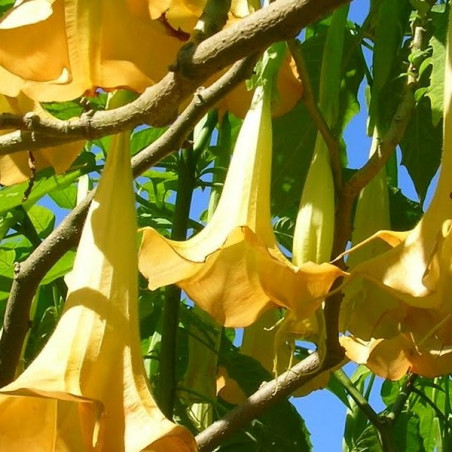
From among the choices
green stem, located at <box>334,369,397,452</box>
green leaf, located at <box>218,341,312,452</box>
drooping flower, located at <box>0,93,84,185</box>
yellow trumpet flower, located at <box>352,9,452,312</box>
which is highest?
drooping flower, located at <box>0,93,84,185</box>

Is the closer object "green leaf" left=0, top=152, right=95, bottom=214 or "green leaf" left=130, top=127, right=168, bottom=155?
"green leaf" left=0, top=152, right=95, bottom=214

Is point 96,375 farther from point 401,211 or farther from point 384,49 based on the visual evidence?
point 401,211

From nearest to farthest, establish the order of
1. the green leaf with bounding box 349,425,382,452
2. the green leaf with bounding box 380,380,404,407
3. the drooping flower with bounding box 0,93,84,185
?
the drooping flower with bounding box 0,93,84,185, the green leaf with bounding box 349,425,382,452, the green leaf with bounding box 380,380,404,407

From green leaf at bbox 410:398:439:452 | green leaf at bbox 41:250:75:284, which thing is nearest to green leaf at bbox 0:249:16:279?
green leaf at bbox 41:250:75:284

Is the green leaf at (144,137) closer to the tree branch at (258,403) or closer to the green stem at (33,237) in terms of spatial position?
the green stem at (33,237)

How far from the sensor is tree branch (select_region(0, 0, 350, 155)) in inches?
27.8

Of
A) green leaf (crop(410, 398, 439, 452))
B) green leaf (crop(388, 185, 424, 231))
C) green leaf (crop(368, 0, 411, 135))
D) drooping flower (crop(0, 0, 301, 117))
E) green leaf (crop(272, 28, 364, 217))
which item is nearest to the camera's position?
drooping flower (crop(0, 0, 301, 117))

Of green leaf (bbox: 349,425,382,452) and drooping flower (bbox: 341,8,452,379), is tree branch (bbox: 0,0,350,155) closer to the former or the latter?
drooping flower (bbox: 341,8,452,379)

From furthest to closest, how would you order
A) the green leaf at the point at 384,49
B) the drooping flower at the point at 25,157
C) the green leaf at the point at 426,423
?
the green leaf at the point at 426,423
the green leaf at the point at 384,49
the drooping flower at the point at 25,157

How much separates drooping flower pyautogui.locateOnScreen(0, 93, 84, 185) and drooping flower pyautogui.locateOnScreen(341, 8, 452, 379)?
0.31 meters

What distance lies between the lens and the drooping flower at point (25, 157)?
3.25 feet

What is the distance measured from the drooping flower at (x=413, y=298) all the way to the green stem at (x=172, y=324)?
290mm

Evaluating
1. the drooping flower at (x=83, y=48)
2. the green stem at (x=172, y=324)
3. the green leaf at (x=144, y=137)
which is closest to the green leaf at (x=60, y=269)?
the green stem at (x=172, y=324)

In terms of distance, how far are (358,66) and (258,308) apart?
640mm
